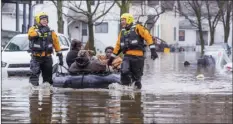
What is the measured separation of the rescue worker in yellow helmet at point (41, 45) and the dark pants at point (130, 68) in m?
1.39

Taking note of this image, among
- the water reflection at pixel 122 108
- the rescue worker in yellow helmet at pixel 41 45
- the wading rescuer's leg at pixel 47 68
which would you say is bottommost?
the water reflection at pixel 122 108

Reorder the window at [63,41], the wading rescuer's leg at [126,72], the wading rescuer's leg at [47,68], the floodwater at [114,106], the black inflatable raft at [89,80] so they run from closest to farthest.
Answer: the floodwater at [114,106] → the wading rescuer's leg at [126,72] → the wading rescuer's leg at [47,68] → the black inflatable raft at [89,80] → the window at [63,41]

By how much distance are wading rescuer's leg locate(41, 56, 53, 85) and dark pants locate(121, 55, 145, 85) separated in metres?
1.49

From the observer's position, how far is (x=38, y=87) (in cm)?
1308

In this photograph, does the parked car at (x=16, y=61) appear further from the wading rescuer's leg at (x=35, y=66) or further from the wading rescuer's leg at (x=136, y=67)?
the wading rescuer's leg at (x=136, y=67)

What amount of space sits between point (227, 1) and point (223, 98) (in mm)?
30487

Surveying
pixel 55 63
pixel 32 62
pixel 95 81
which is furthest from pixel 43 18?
pixel 55 63

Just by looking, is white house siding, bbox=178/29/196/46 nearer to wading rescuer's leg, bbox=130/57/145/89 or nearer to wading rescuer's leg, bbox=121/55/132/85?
wading rescuer's leg, bbox=130/57/145/89

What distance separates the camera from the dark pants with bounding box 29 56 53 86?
12.9 metres

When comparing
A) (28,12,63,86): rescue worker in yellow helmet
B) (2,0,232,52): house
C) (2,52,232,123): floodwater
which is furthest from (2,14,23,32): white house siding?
(2,52,232,123): floodwater

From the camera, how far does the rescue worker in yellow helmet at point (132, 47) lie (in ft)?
41.5

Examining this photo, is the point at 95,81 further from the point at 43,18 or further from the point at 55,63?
the point at 55,63

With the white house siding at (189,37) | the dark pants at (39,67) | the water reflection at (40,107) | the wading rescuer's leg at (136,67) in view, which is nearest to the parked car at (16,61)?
the dark pants at (39,67)

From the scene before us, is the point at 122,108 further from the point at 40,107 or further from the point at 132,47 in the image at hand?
the point at 132,47
